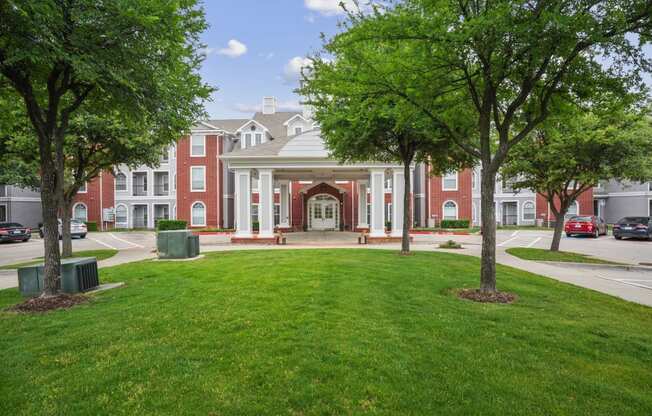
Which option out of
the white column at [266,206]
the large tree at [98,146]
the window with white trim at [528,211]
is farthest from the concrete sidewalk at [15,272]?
the window with white trim at [528,211]

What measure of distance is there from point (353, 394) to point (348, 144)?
36.7ft

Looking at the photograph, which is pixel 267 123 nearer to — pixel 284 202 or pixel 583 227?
pixel 284 202

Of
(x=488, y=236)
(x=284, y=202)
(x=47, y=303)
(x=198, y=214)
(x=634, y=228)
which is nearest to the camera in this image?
(x=47, y=303)

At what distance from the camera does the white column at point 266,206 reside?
846 inches

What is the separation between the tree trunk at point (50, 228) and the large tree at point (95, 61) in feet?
0.05

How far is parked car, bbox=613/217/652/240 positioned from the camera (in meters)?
24.4

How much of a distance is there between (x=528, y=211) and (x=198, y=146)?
3445 cm

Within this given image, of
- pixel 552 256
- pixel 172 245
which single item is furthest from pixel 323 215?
pixel 552 256

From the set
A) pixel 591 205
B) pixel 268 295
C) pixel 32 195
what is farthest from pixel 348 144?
pixel 32 195

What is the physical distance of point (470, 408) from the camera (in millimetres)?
3361

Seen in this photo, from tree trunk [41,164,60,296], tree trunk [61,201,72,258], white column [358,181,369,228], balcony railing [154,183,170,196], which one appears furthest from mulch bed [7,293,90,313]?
balcony railing [154,183,170,196]

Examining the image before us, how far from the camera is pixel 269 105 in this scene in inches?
1753

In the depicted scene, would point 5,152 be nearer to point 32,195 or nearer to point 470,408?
point 470,408

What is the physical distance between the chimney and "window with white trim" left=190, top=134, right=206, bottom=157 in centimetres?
1064
